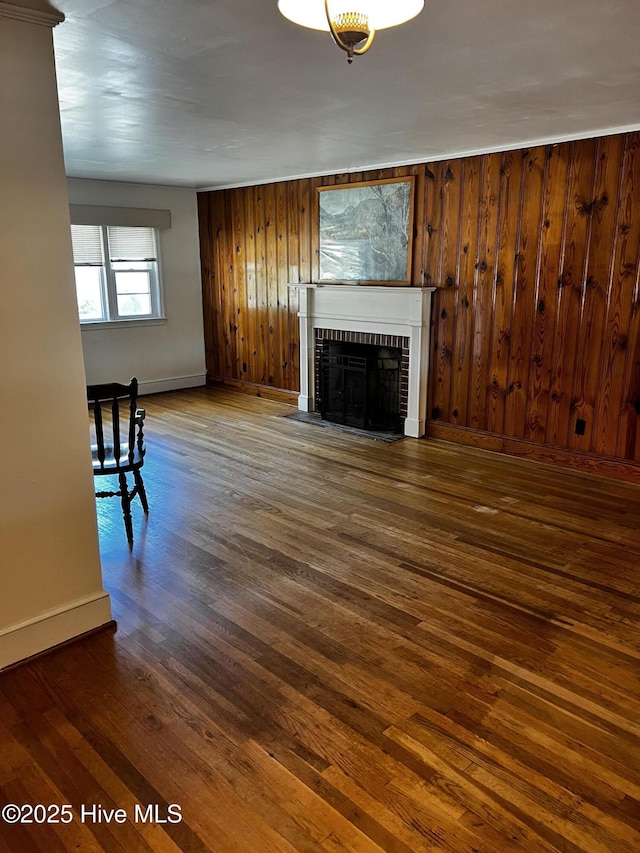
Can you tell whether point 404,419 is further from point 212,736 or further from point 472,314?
point 212,736

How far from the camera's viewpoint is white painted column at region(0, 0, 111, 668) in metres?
2.24

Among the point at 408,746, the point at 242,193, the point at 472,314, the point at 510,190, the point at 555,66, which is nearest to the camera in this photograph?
the point at 408,746

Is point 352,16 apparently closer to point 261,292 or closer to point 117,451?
point 117,451

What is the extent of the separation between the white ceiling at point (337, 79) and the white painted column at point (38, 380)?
346 millimetres

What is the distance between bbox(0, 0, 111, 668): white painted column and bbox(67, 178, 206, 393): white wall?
4814 mm

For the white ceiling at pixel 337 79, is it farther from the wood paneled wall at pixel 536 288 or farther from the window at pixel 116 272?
the window at pixel 116 272

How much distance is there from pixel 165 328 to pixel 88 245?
133 cm

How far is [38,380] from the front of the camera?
2.45 metres

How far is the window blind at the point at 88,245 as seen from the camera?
686cm

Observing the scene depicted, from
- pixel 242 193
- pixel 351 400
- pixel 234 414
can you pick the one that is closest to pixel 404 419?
pixel 351 400

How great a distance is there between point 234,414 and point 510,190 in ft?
11.4

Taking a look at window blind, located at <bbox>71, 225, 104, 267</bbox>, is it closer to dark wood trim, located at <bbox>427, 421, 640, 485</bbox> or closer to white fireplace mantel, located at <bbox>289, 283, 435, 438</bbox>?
white fireplace mantel, located at <bbox>289, 283, 435, 438</bbox>

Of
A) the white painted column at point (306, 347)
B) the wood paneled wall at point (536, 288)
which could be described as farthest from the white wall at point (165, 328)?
the wood paneled wall at point (536, 288)

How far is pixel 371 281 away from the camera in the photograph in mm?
6016
